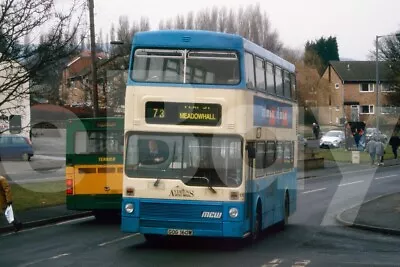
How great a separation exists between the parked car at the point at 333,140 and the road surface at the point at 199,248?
44.9 metres

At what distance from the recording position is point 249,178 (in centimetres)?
1655

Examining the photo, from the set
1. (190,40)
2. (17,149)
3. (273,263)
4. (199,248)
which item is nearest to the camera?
(273,263)

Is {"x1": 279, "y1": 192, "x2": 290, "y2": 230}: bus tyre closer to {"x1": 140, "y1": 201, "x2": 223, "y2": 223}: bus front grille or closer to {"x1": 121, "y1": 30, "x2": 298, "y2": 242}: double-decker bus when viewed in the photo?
{"x1": 121, "y1": 30, "x2": 298, "y2": 242}: double-decker bus

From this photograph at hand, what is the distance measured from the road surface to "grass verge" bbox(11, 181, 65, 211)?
2961 millimetres

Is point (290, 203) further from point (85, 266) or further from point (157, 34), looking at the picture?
point (85, 266)

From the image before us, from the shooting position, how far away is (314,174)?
1812 inches

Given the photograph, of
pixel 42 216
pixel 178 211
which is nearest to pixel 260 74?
pixel 178 211

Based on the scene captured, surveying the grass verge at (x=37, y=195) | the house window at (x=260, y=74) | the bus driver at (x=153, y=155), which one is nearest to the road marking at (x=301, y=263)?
the bus driver at (x=153, y=155)

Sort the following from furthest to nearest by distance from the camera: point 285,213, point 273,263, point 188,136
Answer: point 285,213 → point 188,136 → point 273,263

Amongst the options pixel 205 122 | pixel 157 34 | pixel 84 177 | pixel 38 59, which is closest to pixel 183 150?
pixel 205 122

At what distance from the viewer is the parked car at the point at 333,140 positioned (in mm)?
69312

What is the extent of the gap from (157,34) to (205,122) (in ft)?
6.69

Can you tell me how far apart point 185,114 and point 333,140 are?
5649 cm

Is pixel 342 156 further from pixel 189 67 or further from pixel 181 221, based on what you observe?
pixel 181 221
